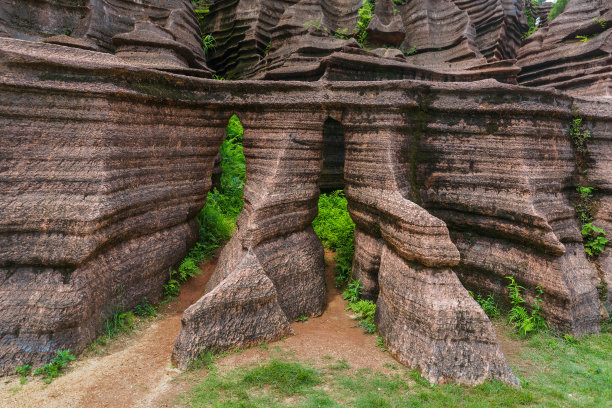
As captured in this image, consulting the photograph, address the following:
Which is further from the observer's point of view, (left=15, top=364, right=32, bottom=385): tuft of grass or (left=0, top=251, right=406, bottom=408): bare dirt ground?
(left=15, top=364, right=32, bottom=385): tuft of grass

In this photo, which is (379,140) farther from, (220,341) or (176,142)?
(220,341)

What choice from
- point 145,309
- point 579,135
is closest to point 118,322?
point 145,309

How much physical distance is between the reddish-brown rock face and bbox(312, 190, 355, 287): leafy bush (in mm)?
686

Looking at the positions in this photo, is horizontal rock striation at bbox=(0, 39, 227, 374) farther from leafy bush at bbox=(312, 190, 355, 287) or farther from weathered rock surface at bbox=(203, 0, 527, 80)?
weathered rock surface at bbox=(203, 0, 527, 80)

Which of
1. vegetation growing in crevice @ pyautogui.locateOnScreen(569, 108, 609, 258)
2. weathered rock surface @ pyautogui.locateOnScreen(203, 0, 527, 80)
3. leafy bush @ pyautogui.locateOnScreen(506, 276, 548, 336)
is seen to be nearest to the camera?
leafy bush @ pyautogui.locateOnScreen(506, 276, 548, 336)

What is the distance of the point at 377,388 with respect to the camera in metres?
4.29

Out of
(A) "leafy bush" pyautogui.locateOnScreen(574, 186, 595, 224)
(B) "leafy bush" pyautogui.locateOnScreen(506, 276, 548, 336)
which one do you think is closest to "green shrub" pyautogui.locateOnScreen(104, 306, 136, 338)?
(B) "leafy bush" pyautogui.locateOnScreen(506, 276, 548, 336)

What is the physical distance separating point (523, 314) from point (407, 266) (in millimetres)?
2167

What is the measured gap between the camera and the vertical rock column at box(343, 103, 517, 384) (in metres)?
4.52

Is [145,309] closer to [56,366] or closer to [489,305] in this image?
[56,366]

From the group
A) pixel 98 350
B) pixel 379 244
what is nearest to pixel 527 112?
pixel 379 244

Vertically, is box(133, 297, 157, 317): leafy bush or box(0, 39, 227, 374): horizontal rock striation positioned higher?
box(0, 39, 227, 374): horizontal rock striation

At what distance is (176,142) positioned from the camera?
6164mm

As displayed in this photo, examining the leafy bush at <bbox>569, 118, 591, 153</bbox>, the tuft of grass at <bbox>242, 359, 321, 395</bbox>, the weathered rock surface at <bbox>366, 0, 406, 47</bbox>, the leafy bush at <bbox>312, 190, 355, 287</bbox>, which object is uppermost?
the weathered rock surface at <bbox>366, 0, 406, 47</bbox>
